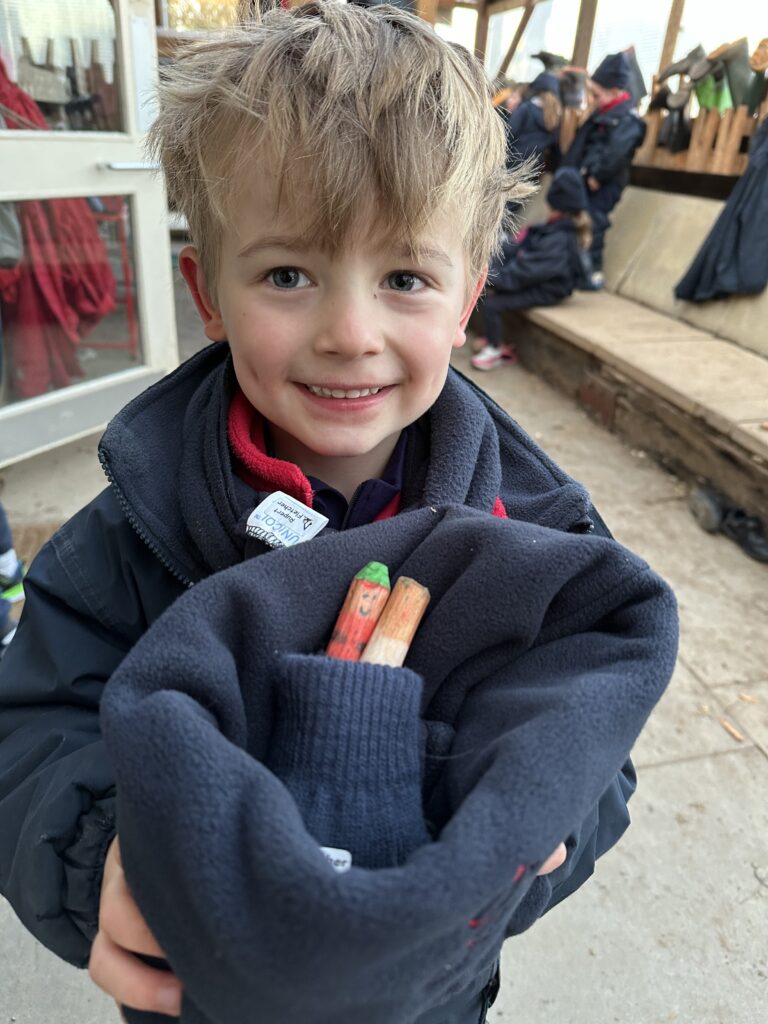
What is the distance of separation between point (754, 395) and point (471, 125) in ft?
10.3

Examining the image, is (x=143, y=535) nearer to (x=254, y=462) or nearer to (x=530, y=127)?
(x=254, y=462)


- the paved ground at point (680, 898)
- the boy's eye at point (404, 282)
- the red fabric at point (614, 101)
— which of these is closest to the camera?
the boy's eye at point (404, 282)

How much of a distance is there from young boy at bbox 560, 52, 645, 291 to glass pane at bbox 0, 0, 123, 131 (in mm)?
3585

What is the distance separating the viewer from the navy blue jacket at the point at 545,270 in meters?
5.31

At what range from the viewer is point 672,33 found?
19.9 feet

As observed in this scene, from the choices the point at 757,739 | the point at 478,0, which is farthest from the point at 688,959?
the point at 478,0

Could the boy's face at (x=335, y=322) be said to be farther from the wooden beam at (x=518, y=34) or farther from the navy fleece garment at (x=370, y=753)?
the wooden beam at (x=518, y=34)

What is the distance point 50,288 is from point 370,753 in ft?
10.9

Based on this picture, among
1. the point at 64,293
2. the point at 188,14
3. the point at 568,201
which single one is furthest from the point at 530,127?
the point at 64,293

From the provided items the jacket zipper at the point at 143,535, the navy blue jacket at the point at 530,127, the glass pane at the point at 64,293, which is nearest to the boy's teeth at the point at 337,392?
the jacket zipper at the point at 143,535

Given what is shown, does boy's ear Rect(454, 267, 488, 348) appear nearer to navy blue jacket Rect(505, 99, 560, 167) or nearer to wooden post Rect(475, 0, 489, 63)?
navy blue jacket Rect(505, 99, 560, 167)

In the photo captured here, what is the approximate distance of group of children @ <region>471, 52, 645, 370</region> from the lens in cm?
536

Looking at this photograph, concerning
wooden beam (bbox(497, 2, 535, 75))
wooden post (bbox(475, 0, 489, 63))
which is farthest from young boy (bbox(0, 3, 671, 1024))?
wooden post (bbox(475, 0, 489, 63))

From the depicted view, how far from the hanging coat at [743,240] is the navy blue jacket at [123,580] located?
4055mm
